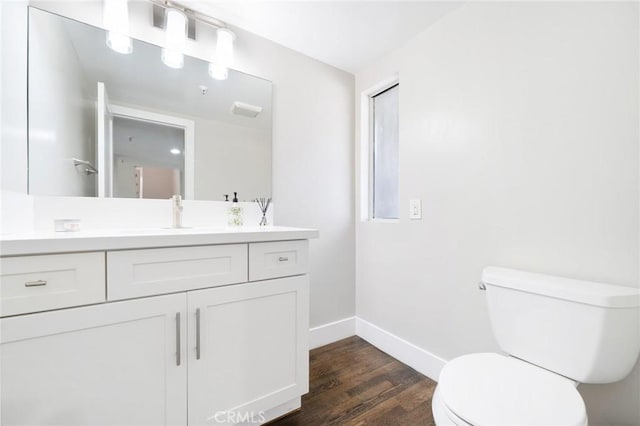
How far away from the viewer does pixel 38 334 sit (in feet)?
2.45

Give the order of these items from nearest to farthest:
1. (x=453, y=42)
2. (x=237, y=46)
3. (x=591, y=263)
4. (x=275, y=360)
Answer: (x=591, y=263)
(x=275, y=360)
(x=453, y=42)
(x=237, y=46)

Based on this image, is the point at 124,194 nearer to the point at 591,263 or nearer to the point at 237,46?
the point at 237,46

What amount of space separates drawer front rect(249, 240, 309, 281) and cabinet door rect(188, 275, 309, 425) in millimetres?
36

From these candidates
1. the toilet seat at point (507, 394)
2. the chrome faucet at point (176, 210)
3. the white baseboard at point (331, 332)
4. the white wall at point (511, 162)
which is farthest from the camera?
the white baseboard at point (331, 332)

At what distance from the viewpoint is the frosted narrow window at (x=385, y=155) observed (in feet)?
6.37

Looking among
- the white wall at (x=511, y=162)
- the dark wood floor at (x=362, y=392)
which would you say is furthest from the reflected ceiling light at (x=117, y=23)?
the dark wood floor at (x=362, y=392)

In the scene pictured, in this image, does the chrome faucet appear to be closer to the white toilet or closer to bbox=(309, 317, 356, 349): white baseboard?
bbox=(309, 317, 356, 349): white baseboard

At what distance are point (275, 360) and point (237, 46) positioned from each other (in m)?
1.79

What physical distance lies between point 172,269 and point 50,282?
12.3 inches

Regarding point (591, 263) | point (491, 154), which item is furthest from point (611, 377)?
point (491, 154)

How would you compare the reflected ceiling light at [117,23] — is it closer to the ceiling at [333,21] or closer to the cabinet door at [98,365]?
the ceiling at [333,21]

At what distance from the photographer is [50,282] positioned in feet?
2.52

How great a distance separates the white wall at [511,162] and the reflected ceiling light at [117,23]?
5.12 feet

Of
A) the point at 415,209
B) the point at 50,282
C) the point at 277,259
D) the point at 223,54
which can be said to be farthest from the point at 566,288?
the point at 223,54
